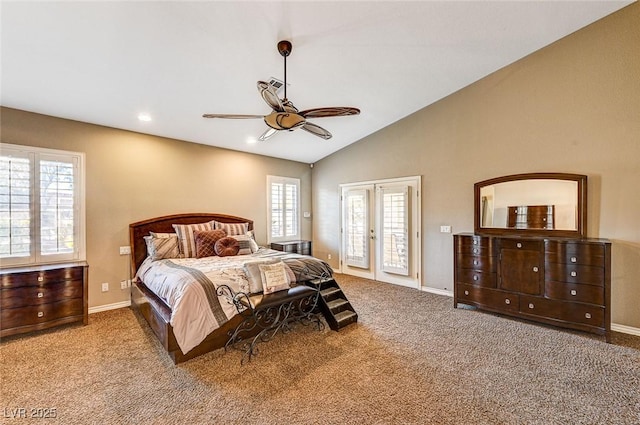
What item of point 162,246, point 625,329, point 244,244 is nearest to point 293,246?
point 244,244

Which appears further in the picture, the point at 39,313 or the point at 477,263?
the point at 477,263

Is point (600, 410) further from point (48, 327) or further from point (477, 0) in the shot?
point (48, 327)

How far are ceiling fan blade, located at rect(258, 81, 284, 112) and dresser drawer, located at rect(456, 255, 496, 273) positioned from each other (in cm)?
325

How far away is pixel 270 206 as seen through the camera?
6.01 m

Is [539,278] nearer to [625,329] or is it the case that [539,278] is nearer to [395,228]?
[625,329]

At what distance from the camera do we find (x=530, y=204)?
378 centimetres

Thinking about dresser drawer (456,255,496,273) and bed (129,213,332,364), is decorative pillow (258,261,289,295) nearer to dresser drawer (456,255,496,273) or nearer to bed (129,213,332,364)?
bed (129,213,332,364)

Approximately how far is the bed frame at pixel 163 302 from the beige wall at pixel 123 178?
14 cm

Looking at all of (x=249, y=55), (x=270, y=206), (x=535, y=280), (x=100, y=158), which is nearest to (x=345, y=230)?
(x=270, y=206)

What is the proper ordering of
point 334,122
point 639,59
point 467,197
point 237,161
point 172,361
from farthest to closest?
point 237,161
point 334,122
point 467,197
point 639,59
point 172,361

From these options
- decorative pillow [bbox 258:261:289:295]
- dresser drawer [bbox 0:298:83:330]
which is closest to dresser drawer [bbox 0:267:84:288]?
dresser drawer [bbox 0:298:83:330]

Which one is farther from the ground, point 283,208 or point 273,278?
point 283,208

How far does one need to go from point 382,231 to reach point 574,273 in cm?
291

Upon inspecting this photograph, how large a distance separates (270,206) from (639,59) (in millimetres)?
5749
